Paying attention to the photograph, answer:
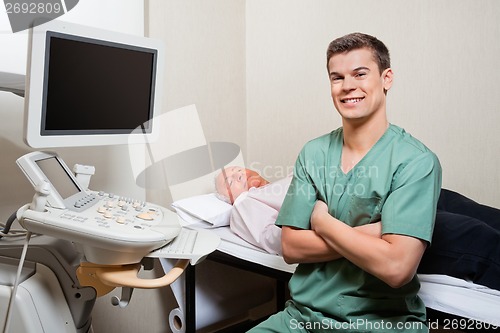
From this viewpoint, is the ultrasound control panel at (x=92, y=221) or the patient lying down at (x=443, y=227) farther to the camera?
the patient lying down at (x=443, y=227)

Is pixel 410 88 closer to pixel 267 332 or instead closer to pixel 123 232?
pixel 267 332

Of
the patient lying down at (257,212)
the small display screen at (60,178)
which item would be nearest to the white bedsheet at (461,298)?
the patient lying down at (257,212)

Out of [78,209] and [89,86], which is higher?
[89,86]

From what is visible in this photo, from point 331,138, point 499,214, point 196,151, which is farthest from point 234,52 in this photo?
point 499,214

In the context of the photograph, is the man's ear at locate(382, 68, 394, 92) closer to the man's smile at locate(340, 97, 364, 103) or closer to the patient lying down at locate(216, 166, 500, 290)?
the man's smile at locate(340, 97, 364, 103)

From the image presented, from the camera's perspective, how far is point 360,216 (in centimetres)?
121

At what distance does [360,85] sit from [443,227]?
1.68ft

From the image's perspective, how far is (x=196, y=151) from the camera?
7.70ft

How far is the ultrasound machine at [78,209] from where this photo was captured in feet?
3.71

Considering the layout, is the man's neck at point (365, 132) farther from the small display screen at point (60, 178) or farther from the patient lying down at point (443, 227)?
the small display screen at point (60, 178)

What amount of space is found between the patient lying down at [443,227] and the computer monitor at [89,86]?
530mm

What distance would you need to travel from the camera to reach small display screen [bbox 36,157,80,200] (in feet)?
4.21

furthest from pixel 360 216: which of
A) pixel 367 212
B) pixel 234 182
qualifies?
pixel 234 182

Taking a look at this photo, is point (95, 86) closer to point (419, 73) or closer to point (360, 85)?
point (360, 85)
